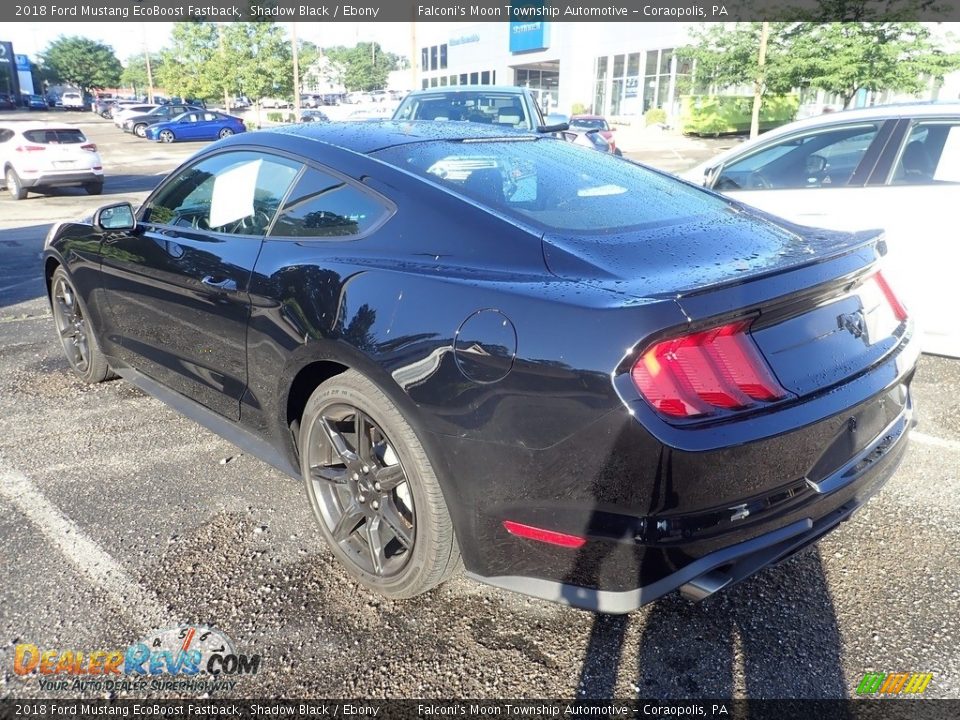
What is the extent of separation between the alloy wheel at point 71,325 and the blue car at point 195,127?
3327 centimetres

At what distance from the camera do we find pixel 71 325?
4.74 meters

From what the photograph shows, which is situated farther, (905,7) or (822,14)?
(822,14)

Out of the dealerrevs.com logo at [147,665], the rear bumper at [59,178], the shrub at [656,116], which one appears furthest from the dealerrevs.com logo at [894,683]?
the shrub at [656,116]

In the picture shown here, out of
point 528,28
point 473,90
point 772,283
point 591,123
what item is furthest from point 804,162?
point 528,28

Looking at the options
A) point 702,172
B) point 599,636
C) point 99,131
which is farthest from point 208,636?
point 99,131

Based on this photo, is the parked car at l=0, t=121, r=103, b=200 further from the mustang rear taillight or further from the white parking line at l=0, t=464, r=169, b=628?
the mustang rear taillight

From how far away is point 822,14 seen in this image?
17484mm

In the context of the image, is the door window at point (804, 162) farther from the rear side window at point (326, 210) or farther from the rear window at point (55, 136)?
the rear window at point (55, 136)

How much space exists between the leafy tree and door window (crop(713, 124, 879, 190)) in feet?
315

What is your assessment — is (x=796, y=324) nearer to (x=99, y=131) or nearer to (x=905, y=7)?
(x=905, y=7)

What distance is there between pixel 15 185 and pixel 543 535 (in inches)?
704

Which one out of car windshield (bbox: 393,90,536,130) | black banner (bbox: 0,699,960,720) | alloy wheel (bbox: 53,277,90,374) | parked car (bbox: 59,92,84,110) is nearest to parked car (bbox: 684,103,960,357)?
black banner (bbox: 0,699,960,720)

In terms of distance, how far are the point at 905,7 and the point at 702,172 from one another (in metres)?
14.2

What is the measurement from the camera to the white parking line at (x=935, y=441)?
12.5 ft
